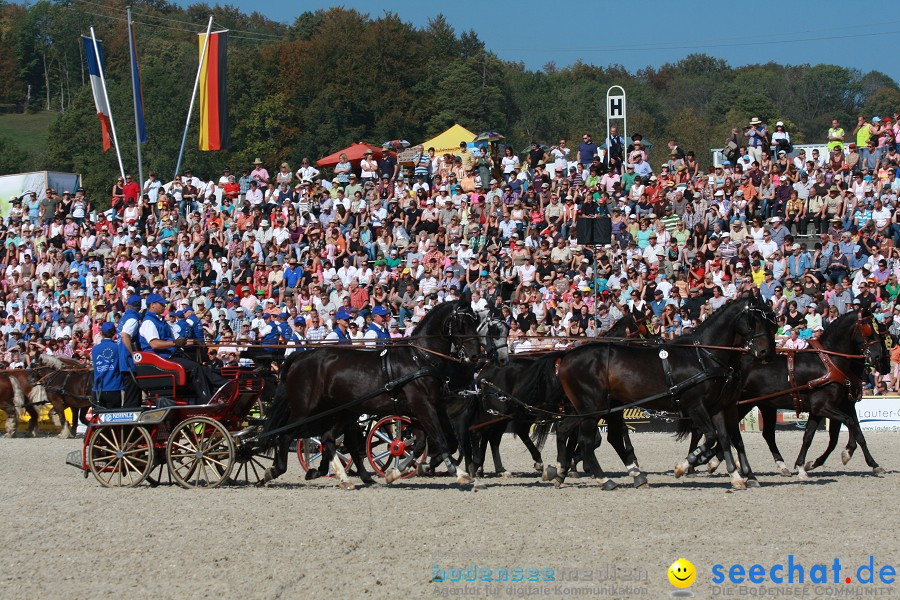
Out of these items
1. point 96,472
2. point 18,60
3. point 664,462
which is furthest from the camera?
point 18,60

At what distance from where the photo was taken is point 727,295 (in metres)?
20.6

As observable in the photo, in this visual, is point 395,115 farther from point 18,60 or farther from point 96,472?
point 96,472

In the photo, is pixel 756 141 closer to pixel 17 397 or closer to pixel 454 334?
pixel 454 334

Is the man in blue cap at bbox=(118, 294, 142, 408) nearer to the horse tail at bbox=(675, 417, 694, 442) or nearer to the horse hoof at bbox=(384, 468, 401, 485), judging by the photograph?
the horse hoof at bbox=(384, 468, 401, 485)

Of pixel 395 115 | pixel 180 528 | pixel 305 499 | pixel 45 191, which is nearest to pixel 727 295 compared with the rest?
pixel 305 499

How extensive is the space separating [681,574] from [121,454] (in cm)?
736

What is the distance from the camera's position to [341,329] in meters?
18.3

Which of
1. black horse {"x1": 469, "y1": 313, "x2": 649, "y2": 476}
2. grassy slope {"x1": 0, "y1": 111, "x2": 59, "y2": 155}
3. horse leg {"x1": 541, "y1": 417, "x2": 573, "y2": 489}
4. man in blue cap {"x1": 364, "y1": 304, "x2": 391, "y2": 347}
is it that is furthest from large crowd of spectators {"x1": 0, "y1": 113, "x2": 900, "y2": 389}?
grassy slope {"x1": 0, "y1": 111, "x2": 59, "y2": 155}

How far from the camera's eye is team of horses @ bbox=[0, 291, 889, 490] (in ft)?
40.3

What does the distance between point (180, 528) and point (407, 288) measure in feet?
44.6

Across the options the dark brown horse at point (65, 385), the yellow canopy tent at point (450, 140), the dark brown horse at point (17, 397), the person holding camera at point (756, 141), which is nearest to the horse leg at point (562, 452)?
the dark brown horse at point (65, 385)

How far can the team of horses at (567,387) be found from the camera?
40.3 ft

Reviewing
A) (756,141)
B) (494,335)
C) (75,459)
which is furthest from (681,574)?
(756,141)

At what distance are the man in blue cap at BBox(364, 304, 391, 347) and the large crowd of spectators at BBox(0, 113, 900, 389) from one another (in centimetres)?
A: 47
